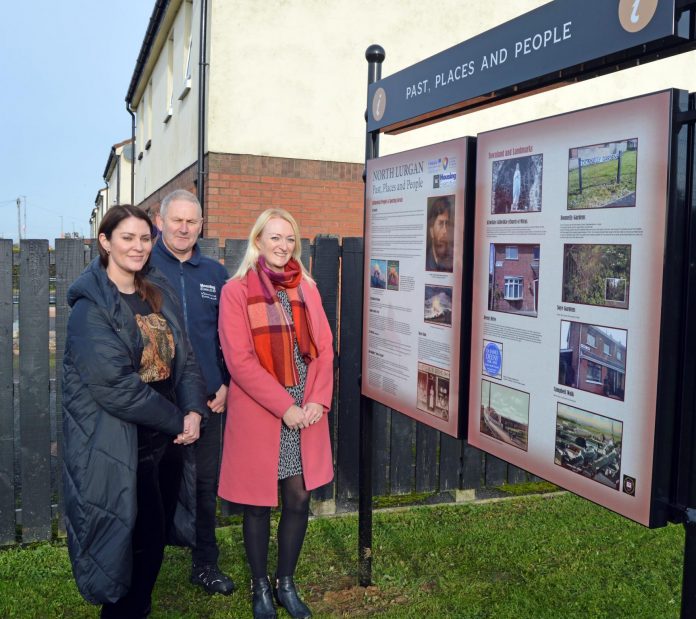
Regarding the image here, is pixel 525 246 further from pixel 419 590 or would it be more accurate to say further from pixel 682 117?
pixel 419 590

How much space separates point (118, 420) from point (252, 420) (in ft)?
2.34

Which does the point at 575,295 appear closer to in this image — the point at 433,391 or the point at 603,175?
the point at 603,175

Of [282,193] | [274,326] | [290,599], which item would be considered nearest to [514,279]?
[274,326]

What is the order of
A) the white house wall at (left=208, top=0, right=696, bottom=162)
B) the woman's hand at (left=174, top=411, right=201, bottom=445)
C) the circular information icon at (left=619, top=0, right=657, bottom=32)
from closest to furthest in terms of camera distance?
the circular information icon at (left=619, top=0, right=657, bottom=32)
the woman's hand at (left=174, top=411, right=201, bottom=445)
the white house wall at (left=208, top=0, right=696, bottom=162)

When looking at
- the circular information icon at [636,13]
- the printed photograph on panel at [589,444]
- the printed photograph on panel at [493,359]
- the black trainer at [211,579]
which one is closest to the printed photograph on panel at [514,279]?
the printed photograph on panel at [493,359]

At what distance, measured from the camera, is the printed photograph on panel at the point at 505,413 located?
2.50 meters

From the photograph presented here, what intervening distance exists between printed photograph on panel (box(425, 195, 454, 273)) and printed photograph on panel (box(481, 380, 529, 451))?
1.83ft

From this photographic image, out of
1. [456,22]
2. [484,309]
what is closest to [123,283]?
[484,309]

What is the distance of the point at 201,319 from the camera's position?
3.67 meters

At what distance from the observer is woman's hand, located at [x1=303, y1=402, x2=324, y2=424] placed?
3334mm

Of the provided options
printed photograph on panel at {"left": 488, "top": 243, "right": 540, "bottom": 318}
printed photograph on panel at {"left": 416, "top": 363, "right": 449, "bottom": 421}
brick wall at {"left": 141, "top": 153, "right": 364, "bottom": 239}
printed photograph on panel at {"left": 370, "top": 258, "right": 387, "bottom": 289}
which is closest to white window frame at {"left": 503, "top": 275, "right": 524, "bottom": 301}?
printed photograph on panel at {"left": 488, "top": 243, "right": 540, "bottom": 318}

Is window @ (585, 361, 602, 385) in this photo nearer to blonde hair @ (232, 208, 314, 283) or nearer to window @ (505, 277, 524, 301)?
window @ (505, 277, 524, 301)

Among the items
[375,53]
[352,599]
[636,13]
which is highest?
[375,53]

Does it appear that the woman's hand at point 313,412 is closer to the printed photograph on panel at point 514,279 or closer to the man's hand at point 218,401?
the man's hand at point 218,401
